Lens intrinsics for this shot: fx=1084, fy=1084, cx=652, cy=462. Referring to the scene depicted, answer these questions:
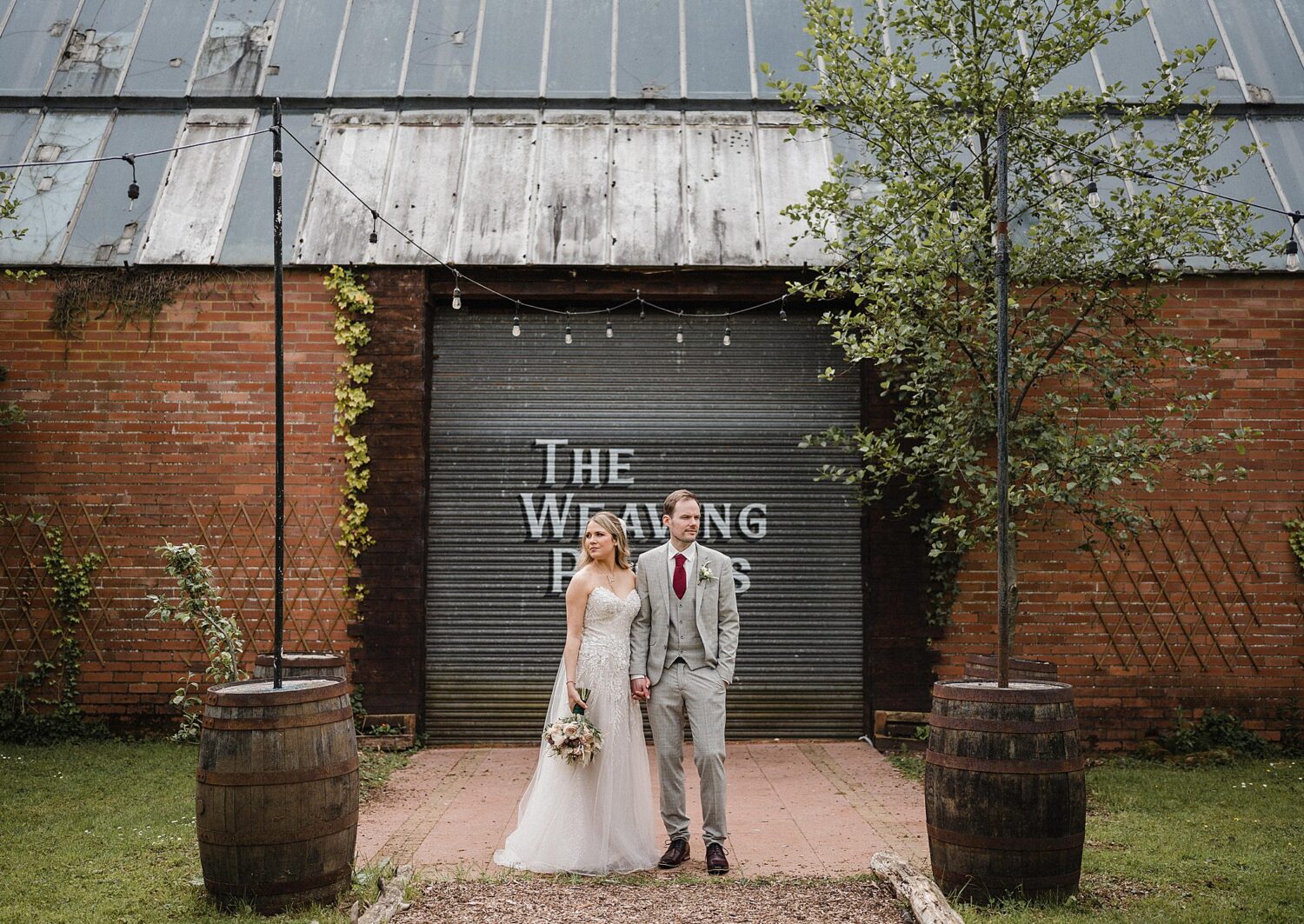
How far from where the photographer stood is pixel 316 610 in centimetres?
868

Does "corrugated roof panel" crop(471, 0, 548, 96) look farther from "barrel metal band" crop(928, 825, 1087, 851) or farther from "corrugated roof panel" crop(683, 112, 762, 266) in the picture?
"barrel metal band" crop(928, 825, 1087, 851)

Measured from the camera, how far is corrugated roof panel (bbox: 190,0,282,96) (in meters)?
10.1

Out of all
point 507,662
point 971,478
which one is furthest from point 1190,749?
point 507,662

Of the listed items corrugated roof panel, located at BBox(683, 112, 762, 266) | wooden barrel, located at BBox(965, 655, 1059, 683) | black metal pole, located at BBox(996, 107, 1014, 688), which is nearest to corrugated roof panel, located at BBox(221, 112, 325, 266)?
corrugated roof panel, located at BBox(683, 112, 762, 266)

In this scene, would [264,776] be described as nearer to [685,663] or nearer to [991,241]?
[685,663]

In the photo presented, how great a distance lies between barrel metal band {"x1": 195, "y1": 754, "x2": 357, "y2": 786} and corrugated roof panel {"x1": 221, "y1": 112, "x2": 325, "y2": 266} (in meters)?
5.16

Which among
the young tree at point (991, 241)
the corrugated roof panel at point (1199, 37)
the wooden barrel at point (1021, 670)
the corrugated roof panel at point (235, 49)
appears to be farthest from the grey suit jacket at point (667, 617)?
the corrugated roof panel at point (1199, 37)

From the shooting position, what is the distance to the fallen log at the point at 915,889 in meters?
4.55

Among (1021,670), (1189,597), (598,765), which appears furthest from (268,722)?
(1189,597)

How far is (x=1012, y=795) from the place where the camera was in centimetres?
477

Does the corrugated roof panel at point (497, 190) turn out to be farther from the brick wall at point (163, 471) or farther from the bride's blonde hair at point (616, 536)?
the bride's blonde hair at point (616, 536)

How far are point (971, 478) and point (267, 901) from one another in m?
5.26

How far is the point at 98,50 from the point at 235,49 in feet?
4.45

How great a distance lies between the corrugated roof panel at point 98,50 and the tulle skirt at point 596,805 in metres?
7.96
